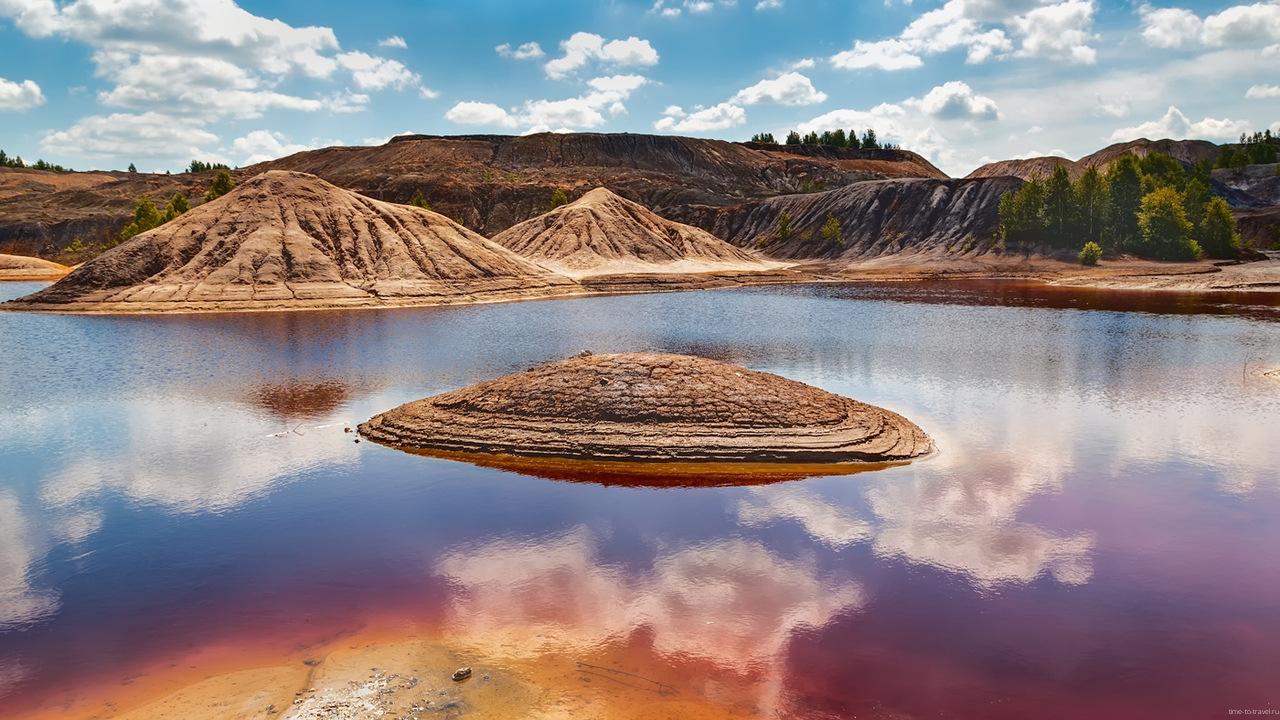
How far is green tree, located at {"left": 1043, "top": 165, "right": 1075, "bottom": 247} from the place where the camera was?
5089 inches

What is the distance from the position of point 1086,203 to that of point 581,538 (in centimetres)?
13218

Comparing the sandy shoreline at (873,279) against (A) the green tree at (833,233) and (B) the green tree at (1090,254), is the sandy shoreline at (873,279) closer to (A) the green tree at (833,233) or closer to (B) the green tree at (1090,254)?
(B) the green tree at (1090,254)

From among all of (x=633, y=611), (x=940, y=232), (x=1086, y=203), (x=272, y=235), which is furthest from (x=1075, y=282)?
(x=633, y=611)

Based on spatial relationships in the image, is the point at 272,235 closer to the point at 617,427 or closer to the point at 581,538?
the point at 617,427

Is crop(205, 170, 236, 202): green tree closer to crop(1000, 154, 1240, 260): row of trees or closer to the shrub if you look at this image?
crop(1000, 154, 1240, 260): row of trees

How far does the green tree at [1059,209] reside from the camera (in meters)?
129

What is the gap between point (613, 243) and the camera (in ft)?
461

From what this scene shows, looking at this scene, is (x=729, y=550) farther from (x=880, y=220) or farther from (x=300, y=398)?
(x=880, y=220)

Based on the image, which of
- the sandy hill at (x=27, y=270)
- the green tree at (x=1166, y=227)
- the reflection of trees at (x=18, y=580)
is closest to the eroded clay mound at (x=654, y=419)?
the reflection of trees at (x=18, y=580)

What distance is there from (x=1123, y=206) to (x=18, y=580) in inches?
5742

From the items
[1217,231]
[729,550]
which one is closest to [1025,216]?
[1217,231]

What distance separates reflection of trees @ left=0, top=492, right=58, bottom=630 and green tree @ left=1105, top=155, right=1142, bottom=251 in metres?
140

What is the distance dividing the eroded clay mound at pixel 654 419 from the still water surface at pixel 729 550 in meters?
1.91

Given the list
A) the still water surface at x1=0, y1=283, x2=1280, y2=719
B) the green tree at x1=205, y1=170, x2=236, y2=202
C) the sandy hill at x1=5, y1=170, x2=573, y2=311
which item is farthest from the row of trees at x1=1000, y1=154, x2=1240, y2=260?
the green tree at x1=205, y1=170, x2=236, y2=202
